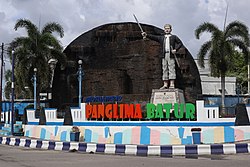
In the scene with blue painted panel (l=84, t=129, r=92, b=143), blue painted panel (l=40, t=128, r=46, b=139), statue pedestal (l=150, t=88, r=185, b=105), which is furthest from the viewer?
statue pedestal (l=150, t=88, r=185, b=105)

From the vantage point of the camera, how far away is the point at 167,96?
2969 cm

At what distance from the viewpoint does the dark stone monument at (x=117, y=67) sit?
4319 cm

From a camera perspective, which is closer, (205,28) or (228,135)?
(228,135)

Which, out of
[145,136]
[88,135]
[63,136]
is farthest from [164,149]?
[63,136]

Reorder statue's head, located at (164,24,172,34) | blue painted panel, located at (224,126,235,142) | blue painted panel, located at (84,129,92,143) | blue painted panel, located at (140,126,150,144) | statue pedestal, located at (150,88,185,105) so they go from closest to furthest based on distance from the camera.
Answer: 1. blue painted panel, located at (224,126,235,142)
2. blue painted panel, located at (140,126,150,144)
3. blue painted panel, located at (84,129,92,143)
4. statue pedestal, located at (150,88,185,105)
5. statue's head, located at (164,24,172,34)

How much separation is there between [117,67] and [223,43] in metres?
11.9

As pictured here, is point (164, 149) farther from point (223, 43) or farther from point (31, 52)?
point (31, 52)

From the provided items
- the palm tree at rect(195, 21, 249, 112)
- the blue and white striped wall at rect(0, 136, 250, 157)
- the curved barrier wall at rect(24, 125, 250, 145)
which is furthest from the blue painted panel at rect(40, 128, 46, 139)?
the palm tree at rect(195, 21, 249, 112)

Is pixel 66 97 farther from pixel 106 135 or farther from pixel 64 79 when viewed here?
pixel 106 135

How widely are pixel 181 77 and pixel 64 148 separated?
83.1ft

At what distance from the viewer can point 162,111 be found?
27031 mm

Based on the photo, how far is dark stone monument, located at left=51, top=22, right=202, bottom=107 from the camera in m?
43.2

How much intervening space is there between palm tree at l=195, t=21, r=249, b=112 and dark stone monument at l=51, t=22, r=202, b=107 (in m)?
5.35

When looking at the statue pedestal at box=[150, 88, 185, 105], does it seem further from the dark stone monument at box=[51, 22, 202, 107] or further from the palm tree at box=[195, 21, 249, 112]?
the dark stone monument at box=[51, 22, 202, 107]
